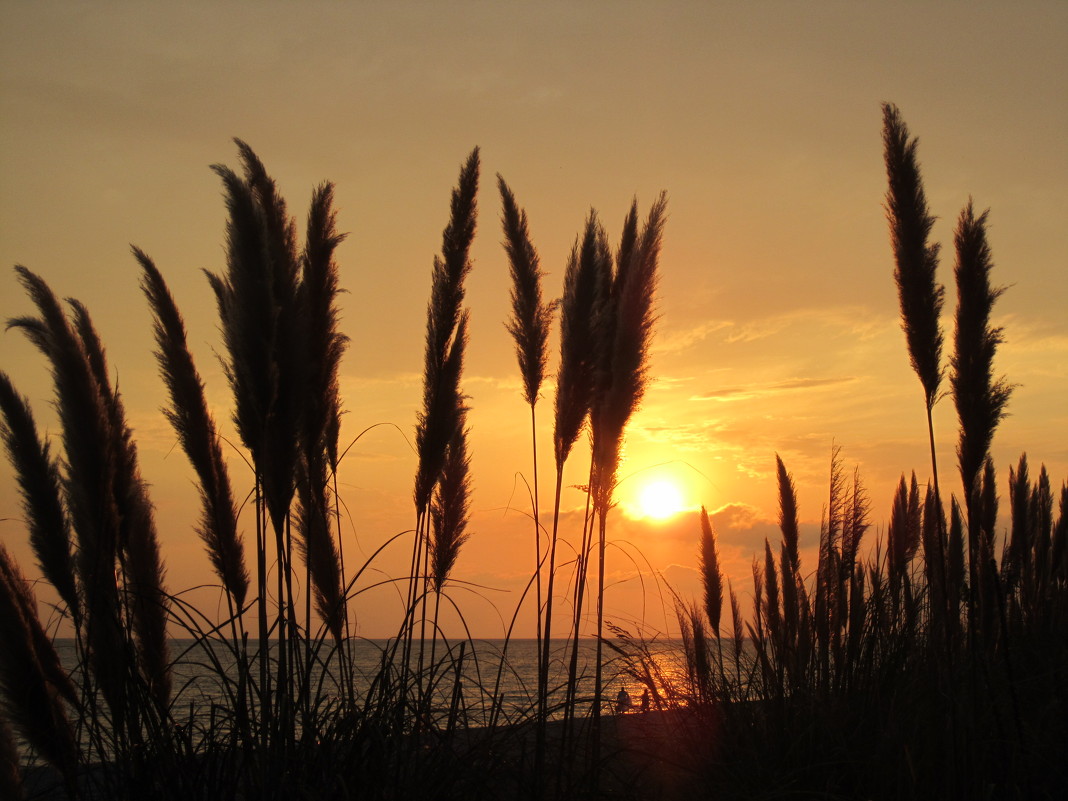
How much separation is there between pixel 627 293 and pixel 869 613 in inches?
98.5

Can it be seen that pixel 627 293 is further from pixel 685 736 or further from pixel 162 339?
pixel 685 736

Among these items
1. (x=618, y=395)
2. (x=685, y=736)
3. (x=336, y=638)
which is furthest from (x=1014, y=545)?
(x=336, y=638)

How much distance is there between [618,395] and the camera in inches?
118

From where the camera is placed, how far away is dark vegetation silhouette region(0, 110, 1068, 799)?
249cm

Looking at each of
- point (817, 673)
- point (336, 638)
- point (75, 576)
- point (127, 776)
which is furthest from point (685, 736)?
point (75, 576)

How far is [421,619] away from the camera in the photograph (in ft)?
11.6

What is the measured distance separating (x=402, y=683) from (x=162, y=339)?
1.40 m

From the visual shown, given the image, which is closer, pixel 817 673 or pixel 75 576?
pixel 75 576

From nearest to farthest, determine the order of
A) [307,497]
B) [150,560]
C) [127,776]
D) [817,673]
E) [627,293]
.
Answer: [127,776] < [150,560] < [627,293] < [307,497] < [817,673]

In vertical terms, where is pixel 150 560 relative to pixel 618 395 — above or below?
below

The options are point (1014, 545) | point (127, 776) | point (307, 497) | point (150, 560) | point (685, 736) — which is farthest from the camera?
point (1014, 545)

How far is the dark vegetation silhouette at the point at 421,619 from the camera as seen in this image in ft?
8.17

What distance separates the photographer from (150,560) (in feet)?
9.07

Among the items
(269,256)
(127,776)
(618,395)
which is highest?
(269,256)
